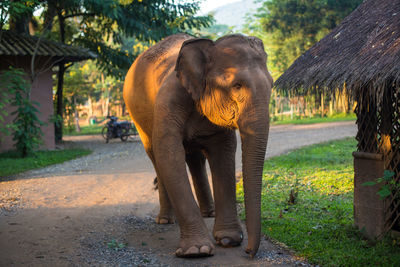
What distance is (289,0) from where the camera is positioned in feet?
101

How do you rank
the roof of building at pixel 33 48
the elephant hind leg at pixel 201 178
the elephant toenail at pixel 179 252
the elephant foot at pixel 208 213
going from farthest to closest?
1. the roof of building at pixel 33 48
2. the elephant foot at pixel 208 213
3. the elephant hind leg at pixel 201 178
4. the elephant toenail at pixel 179 252

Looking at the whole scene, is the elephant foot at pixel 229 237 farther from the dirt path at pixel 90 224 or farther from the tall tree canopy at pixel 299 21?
the tall tree canopy at pixel 299 21

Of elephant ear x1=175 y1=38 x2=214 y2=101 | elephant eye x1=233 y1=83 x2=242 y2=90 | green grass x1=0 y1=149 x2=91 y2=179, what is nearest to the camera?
elephant eye x1=233 y1=83 x2=242 y2=90

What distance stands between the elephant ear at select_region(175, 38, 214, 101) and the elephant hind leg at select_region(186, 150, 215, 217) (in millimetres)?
1518

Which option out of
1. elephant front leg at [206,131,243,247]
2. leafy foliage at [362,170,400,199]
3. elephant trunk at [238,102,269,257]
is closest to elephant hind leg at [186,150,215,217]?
elephant front leg at [206,131,243,247]

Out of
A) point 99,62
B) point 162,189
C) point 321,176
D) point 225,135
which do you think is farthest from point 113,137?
point 225,135

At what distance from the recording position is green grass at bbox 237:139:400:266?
17.1 feet

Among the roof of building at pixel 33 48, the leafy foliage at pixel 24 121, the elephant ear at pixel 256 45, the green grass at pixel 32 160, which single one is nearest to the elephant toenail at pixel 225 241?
the elephant ear at pixel 256 45

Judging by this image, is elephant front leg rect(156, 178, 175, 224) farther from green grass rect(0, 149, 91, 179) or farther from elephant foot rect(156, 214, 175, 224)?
green grass rect(0, 149, 91, 179)

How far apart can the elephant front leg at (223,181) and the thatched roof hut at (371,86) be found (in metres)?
1.35

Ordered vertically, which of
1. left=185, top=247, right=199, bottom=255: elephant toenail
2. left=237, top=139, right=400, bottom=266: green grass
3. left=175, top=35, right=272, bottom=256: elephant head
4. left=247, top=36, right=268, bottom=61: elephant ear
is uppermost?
left=247, top=36, right=268, bottom=61: elephant ear

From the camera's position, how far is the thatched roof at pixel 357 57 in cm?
509

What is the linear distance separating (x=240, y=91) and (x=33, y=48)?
1182cm

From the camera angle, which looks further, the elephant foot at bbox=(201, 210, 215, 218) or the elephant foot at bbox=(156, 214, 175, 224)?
the elephant foot at bbox=(201, 210, 215, 218)
